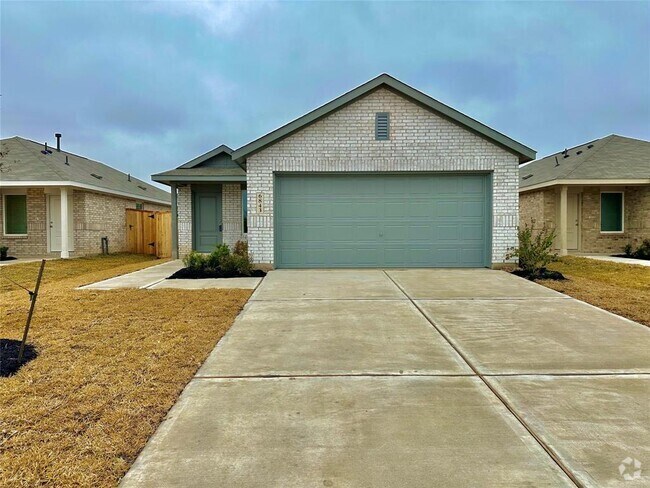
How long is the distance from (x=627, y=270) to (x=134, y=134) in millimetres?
35377

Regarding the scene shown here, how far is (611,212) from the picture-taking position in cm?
1658

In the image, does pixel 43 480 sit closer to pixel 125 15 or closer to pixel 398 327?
pixel 398 327

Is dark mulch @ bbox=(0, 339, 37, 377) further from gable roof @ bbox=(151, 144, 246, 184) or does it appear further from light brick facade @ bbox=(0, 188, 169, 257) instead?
light brick facade @ bbox=(0, 188, 169, 257)

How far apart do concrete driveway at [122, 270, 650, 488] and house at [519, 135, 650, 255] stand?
11.2 m

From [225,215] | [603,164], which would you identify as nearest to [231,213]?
[225,215]

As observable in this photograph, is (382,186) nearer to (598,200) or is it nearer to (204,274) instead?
(204,274)

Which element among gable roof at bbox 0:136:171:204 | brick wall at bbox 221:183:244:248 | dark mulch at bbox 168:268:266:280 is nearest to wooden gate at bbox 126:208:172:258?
gable roof at bbox 0:136:171:204

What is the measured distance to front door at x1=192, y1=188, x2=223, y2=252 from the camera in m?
15.9

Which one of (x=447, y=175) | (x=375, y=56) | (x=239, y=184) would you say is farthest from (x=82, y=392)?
(x=375, y=56)

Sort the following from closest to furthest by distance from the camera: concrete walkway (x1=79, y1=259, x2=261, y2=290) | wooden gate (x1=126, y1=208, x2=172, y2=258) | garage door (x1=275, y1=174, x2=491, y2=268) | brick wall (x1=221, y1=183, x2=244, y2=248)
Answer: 1. concrete walkway (x1=79, y1=259, x2=261, y2=290)
2. garage door (x1=275, y1=174, x2=491, y2=268)
3. brick wall (x1=221, y1=183, x2=244, y2=248)
4. wooden gate (x1=126, y1=208, x2=172, y2=258)

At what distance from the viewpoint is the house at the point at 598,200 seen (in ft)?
50.7

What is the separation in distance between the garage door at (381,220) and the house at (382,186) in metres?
0.03

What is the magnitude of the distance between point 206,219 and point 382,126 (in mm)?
7959

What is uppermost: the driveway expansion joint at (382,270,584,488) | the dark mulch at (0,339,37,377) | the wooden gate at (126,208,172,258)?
the wooden gate at (126,208,172,258)
